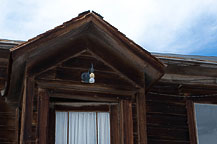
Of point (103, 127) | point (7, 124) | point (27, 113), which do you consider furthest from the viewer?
point (7, 124)

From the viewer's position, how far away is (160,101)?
8.57 meters

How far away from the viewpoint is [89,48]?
6.61 meters

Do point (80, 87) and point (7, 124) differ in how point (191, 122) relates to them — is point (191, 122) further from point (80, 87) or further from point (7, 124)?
point (7, 124)

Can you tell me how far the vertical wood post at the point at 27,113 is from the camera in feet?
18.4

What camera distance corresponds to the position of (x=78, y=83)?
6270 millimetres

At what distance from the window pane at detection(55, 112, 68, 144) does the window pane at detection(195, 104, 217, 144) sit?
3626mm

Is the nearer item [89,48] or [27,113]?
[27,113]

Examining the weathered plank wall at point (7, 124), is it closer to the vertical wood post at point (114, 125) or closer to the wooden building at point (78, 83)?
the wooden building at point (78, 83)

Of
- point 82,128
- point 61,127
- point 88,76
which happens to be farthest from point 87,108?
point 88,76

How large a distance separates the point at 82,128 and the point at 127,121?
998mm

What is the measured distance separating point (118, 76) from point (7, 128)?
270cm

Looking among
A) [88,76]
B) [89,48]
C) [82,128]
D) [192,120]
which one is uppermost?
[89,48]

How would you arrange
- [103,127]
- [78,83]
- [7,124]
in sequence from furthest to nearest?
[7,124] < [103,127] < [78,83]

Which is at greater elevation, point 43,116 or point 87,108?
point 87,108
